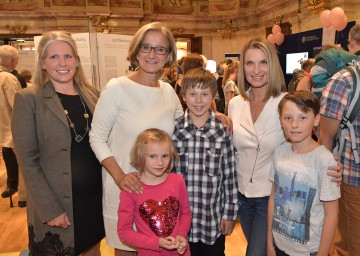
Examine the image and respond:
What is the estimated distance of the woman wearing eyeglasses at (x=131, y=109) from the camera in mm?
2090

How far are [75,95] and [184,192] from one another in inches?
37.8

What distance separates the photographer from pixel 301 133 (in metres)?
1.88

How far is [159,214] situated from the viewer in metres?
1.97

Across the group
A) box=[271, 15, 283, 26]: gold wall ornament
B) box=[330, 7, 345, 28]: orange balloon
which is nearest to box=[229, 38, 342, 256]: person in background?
box=[330, 7, 345, 28]: orange balloon

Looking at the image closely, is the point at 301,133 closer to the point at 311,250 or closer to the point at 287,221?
the point at 287,221

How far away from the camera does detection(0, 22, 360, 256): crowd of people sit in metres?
1.95

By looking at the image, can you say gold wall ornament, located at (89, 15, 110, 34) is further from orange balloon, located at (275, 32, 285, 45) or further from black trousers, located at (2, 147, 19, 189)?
black trousers, located at (2, 147, 19, 189)

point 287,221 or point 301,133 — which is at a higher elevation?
point 301,133

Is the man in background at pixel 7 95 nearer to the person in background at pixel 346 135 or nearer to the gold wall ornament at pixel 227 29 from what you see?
the person in background at pixel 346 135

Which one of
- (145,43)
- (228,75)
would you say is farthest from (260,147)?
(228,75)

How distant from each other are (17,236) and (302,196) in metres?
3.74

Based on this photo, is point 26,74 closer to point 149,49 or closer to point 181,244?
point 149,49

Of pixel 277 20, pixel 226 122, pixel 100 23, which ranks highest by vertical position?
pixel 100 23

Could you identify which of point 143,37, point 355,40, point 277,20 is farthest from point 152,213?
point 277,20
